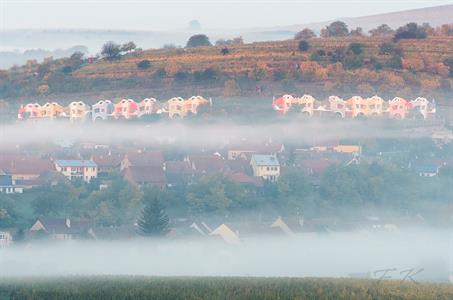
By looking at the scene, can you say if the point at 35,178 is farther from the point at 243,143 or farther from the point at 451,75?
the point at 451,75

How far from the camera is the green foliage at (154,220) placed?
79.4ft

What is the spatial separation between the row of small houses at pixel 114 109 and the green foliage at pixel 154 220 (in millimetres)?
3304

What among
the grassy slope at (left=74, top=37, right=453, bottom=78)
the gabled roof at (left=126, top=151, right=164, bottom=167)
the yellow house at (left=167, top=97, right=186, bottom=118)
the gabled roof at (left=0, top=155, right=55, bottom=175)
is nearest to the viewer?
the gabled roof at (left=0, top=155, right=55, bottom=175)

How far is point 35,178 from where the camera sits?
83.7ft

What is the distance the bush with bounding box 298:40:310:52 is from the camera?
29.3 meters

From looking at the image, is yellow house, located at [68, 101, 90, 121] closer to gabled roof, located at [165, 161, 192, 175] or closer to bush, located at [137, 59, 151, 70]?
bush, located at [137, 59, 151, 70]

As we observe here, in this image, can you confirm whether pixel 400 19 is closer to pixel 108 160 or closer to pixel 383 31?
pixel 383 31

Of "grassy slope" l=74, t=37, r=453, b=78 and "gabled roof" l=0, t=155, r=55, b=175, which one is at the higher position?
"grassy slope" l=74, t=37, r=453, b=78

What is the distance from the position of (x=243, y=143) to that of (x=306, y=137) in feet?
3.07

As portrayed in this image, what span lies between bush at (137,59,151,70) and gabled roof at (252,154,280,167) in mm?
2499

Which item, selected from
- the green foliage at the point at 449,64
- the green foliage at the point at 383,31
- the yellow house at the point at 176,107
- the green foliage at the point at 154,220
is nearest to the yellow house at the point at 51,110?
the yellow house at the point at 176,107

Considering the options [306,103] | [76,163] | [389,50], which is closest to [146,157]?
[76,163]

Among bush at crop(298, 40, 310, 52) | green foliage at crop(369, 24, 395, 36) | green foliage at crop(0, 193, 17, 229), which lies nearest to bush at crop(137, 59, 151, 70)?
bush at crop(298, 40, 310, 52)

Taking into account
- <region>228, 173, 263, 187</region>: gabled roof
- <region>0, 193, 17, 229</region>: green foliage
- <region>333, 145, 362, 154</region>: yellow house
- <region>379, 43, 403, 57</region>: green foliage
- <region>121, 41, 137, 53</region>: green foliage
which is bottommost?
<region>0, 193, 17, 229</region>: green foliage
